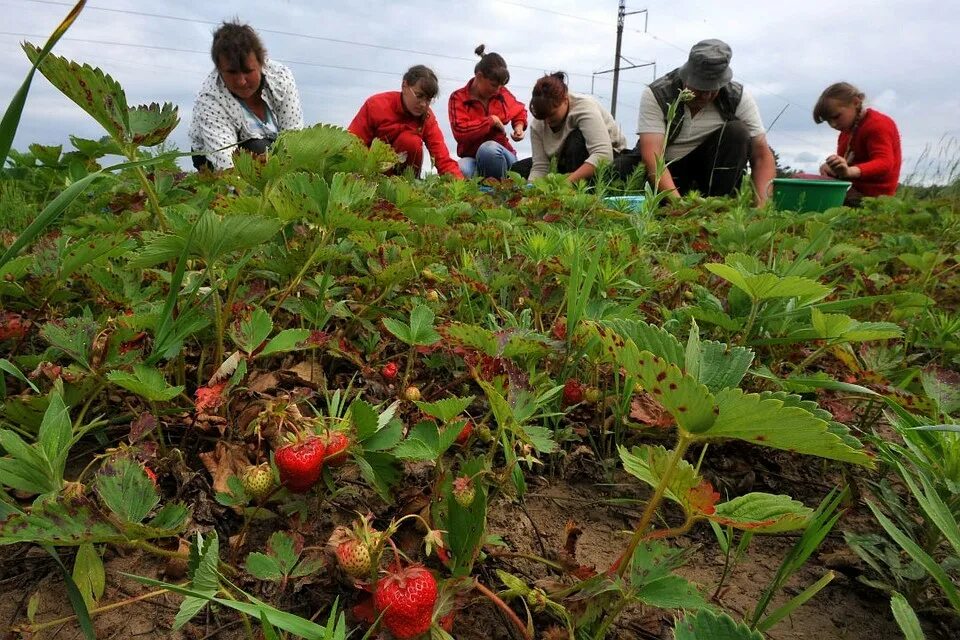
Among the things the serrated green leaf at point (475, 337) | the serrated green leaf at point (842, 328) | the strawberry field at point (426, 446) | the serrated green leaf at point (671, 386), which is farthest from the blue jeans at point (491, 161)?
the serrated green leaf at point (671, 386)

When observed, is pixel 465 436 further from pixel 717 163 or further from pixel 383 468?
pixel 717 163

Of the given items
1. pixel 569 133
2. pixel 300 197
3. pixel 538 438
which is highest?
pixel 569 133

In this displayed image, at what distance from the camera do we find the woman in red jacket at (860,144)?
19.1 ft

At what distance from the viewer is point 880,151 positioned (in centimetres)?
584

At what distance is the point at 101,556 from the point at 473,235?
4.39 ft

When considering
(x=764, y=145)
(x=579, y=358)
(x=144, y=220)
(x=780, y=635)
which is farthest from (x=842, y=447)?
(x=764, y=145)

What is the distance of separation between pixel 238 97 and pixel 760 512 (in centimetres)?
484

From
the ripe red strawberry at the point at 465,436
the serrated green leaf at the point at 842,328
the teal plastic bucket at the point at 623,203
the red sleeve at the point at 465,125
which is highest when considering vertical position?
the red sleeve at the point at 465,125

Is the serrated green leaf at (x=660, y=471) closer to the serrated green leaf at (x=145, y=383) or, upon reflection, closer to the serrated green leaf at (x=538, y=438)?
the serrated green leaf at (x=538, y=438)

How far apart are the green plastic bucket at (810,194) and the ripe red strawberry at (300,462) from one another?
4.49m

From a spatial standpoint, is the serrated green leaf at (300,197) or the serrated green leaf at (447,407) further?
the serrated green leaf at (300,197)

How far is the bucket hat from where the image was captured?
4.68 metres

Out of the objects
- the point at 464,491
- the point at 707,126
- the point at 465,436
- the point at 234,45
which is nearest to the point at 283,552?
the point at 464,491

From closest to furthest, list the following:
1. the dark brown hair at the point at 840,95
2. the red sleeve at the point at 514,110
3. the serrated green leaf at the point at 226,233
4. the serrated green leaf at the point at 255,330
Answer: the serrated green leaf at the point at 226,233 → the serrated green leaf at the point at 255,330 → the dark brown hair at the point at 840,95 → the red sleeve at the point at 514,110
